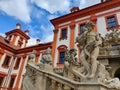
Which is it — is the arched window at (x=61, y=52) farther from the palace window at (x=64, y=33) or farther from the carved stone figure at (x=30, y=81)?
the carved stone figure at (x=30, y=81)

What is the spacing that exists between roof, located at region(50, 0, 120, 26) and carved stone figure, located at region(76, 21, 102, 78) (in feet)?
42.0

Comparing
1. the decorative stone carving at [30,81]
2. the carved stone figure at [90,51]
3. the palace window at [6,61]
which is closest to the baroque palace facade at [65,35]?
Result: the palace window at [6,61]

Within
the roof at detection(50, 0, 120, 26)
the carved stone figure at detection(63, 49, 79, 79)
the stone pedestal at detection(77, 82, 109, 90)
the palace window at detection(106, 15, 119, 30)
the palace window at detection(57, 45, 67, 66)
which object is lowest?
the stone pedestal at detection(77, 82, 109, 90)

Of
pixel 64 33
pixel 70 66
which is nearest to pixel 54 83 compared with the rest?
pixel 70 66

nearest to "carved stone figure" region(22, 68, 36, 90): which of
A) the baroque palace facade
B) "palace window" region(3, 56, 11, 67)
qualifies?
the baroque palace facade

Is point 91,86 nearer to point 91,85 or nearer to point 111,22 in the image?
point 91,85

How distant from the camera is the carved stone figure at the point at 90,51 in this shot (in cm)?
405

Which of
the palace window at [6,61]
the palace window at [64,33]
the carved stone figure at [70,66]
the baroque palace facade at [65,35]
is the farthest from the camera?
the palace window at [6,61]

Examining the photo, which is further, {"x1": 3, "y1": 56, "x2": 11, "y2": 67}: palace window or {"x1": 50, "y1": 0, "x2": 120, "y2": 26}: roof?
{"x1": 3, "y1": 56, "x2": 11, "y2": 67}: palace window

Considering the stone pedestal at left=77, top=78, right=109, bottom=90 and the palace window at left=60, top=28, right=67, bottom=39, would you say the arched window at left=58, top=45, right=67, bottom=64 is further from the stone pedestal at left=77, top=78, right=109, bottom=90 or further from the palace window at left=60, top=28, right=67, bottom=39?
the stone pedestal at left=77, top=78, right=109, bottom=90

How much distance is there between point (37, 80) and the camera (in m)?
4.82

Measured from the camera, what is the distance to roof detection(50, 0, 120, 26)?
15758mm

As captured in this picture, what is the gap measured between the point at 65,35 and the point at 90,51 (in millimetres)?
13814

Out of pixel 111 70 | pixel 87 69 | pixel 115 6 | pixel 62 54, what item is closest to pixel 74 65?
pixel 87 69
